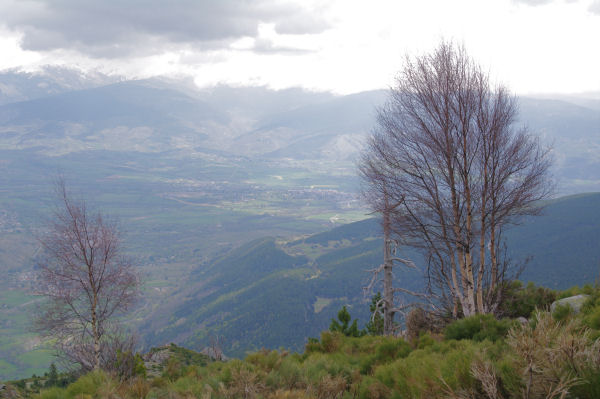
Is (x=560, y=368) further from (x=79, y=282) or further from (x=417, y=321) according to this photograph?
(x=79, y=282)

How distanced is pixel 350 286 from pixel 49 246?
122 m

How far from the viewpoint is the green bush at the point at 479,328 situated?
277 inches

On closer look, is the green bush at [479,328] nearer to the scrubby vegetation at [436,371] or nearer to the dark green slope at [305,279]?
the scrubby vegetation at [436,371]

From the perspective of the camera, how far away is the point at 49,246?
1357 centimetres

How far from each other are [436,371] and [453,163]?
616 cm

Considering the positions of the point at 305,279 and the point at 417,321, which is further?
the point at 305,279

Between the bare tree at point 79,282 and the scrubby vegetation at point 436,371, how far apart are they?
6.41 meters

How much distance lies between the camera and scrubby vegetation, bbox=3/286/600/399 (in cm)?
315

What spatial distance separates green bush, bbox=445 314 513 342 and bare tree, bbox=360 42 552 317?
1.95m

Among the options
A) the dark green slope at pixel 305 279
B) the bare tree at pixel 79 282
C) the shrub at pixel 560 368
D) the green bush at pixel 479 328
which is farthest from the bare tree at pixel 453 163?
the dark green slope at pixel 305 279

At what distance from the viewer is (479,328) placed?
7.46 m

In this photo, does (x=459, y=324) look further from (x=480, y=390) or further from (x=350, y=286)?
(x=350, y=286)

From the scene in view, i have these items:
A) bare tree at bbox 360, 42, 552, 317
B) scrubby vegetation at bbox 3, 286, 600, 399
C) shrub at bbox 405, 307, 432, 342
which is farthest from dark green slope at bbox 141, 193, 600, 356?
scrubby vegetation at bbox 3, 286, 600, 399

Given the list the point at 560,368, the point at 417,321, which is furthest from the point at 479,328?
the point at 560,368
